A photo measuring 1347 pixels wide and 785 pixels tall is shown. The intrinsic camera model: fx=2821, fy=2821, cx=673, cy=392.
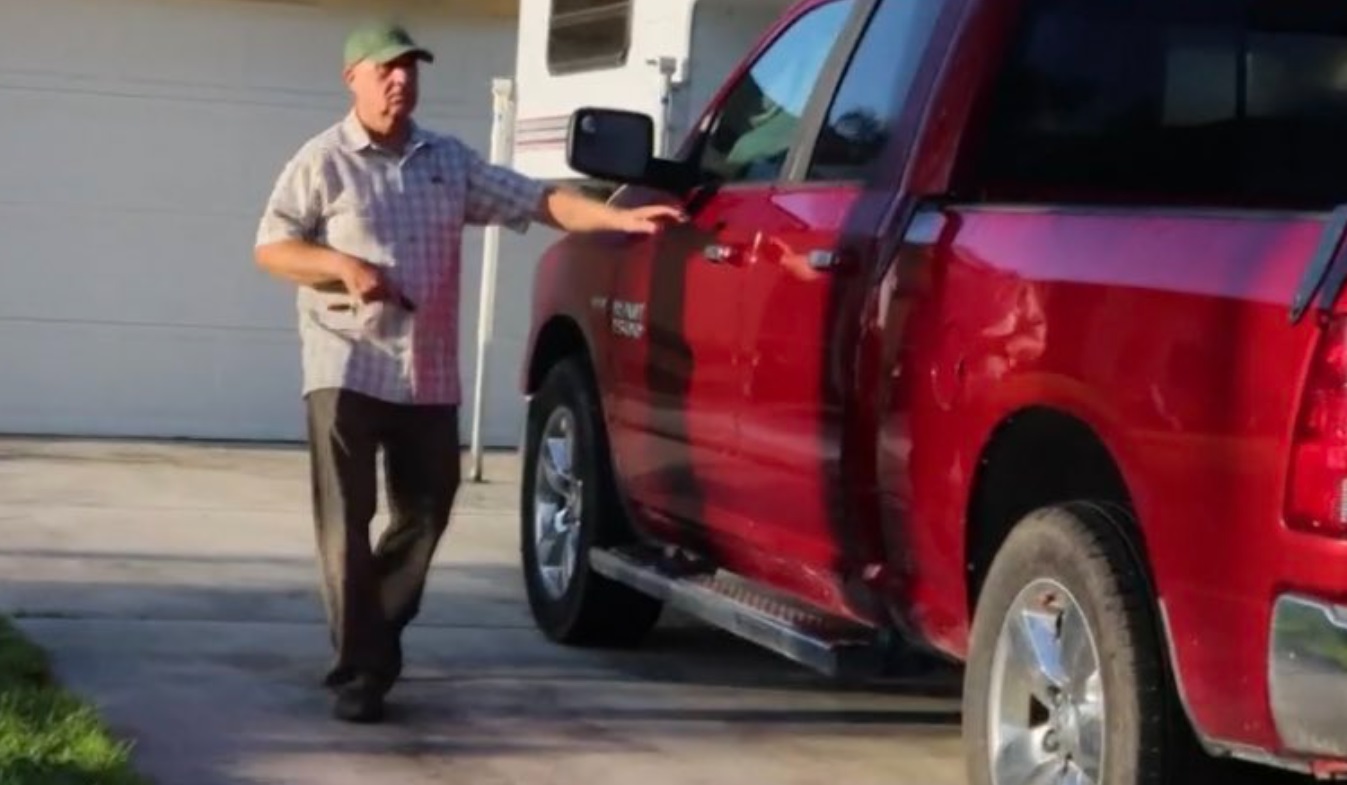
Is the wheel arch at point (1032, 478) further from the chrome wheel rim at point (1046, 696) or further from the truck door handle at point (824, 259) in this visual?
the truck door handle at point (824, 259)

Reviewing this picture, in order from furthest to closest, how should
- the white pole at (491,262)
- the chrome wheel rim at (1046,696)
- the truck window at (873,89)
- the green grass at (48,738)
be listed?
the white pole at (491,262), the truck window at (873,89), the green grass at (48,738), the chrome wheel rim at (1046,696)

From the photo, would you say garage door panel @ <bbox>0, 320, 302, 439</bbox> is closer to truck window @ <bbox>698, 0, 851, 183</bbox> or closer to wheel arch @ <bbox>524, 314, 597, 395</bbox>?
wheel arch @ <bbox>524, 314, 597, 395</bbox>

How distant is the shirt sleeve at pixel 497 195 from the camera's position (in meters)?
7.66

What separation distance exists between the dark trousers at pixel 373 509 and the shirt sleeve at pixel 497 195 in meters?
0.58

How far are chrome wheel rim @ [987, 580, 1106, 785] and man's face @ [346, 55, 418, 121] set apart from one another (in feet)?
8.18

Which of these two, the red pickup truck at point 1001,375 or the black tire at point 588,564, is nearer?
the red pickup truck at point 1001,375

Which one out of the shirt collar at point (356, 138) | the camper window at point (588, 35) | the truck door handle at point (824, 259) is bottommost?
the truck door handle at point (824, 259)

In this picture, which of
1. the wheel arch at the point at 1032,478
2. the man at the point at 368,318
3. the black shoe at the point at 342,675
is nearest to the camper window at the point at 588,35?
the man at the point at 368,318

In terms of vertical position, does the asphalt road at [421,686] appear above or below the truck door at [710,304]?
below

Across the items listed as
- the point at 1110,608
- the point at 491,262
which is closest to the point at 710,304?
the point at 1110,608

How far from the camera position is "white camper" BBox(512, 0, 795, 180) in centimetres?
1001

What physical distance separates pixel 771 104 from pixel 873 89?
772mm

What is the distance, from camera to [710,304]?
7.28m

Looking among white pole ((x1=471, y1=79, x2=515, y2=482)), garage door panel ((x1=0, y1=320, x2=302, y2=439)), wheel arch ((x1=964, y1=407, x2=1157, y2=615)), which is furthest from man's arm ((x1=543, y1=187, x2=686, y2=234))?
garage door panel ((x1=0, y1=320, x2=302, y2=439))
